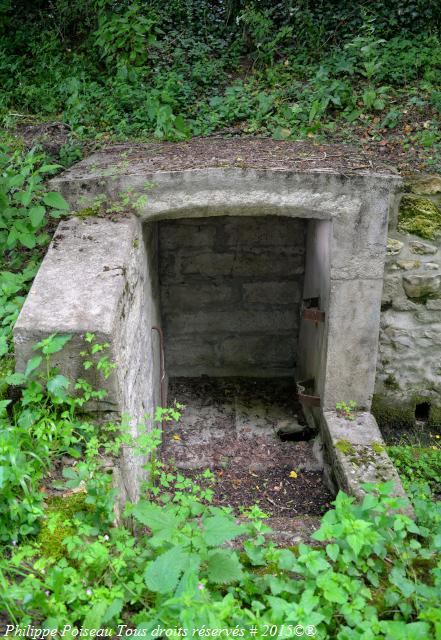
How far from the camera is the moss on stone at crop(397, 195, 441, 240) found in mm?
3947

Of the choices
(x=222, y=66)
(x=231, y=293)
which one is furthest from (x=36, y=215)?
(x=222, y=66)

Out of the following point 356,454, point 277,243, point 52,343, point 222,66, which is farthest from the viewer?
point 222,66

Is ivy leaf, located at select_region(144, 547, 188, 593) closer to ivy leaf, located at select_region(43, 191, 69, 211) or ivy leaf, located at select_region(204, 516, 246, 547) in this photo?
ivy leaf, located at select_region(204, 516, 246, 547)

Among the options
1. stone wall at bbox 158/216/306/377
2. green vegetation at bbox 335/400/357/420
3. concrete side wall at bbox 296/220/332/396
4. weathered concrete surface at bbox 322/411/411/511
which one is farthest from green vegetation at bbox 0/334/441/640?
stone wall at bbox 158/216/306/377

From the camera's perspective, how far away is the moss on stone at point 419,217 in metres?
3.95

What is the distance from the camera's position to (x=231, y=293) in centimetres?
538

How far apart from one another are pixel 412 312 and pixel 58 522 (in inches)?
120

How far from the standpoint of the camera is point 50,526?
6.37 ft

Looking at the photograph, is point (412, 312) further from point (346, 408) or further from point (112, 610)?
point (112, 610)

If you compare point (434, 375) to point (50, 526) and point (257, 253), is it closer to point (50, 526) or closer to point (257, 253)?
point (257, 253)

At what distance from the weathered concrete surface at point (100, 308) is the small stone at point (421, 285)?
194 centimetres

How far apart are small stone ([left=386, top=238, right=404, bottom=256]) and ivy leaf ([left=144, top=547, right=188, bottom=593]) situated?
289cm

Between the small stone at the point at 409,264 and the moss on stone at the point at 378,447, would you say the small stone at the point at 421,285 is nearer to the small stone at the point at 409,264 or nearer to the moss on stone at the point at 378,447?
the small stone at the point at 409,264

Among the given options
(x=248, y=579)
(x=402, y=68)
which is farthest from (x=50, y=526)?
(x=402, y=68)
